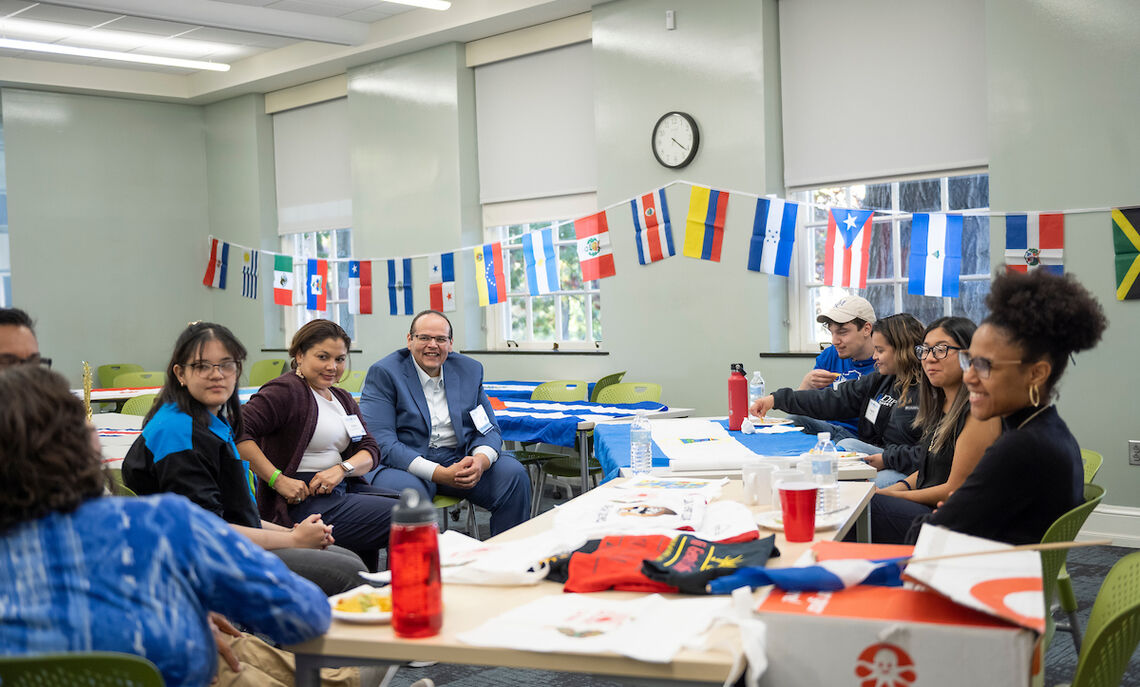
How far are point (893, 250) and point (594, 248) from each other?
1.94 m

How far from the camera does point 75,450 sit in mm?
A: 1310

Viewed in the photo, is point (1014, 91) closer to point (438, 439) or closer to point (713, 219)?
point (713, 219)

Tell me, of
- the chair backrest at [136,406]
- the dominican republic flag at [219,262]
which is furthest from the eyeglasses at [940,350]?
the dominican republic flag at [219,262]

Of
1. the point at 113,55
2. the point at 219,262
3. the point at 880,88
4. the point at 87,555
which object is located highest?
the point at 113,55

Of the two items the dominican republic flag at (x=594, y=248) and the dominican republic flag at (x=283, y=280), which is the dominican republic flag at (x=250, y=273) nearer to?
the dominican republic flag at (x=283, y=280)

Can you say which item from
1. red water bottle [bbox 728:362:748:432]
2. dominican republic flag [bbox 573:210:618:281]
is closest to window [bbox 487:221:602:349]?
dominican republic flag [bbox 573:210:618:281]

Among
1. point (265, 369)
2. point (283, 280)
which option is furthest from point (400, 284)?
point (265, 369)

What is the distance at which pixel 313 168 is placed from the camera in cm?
897

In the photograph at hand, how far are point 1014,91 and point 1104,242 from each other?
89cm

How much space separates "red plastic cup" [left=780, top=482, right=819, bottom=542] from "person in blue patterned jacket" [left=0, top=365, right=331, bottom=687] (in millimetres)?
1071

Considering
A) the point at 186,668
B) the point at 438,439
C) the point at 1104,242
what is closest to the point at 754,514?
the point at 186,668

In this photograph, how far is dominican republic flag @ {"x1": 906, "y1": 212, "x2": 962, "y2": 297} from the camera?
16.2 feet

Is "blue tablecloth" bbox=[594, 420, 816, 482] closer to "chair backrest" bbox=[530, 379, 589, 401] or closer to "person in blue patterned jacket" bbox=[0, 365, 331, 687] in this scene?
"person in blue patterned jacket" bbox=[0, 365, 331, 687]

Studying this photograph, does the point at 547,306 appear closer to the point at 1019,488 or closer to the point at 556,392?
the point at 556,392
